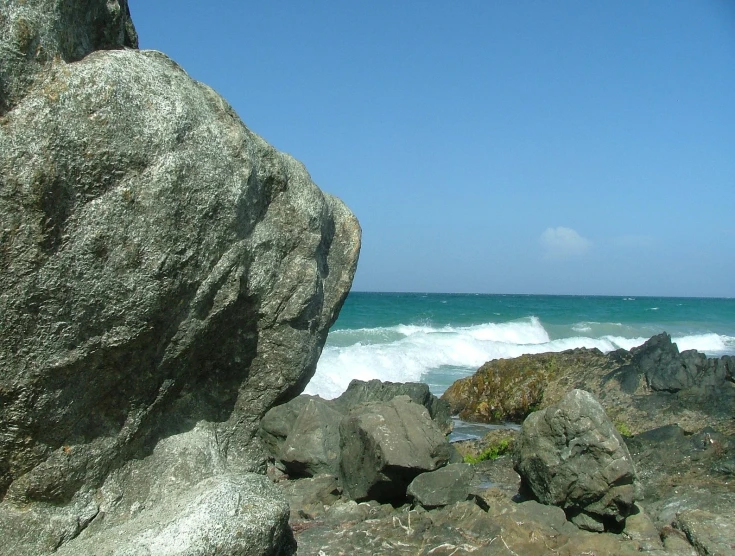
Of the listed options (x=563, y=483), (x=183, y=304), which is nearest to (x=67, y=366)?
(x=183, y=304)

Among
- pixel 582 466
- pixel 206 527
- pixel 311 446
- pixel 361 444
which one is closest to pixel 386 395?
pixel 311 446

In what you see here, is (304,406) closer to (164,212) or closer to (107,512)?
(107,512)

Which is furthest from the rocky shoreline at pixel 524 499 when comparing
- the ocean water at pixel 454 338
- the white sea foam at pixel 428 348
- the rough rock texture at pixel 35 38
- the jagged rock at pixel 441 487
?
the white sea foam at pixel 428 348

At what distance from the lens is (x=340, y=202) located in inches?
276

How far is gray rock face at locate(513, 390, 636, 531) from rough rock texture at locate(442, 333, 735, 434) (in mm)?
5764

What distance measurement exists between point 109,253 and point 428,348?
1043 inches

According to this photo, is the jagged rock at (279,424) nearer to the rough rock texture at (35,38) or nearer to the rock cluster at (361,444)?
the rock cluster at (361,444)

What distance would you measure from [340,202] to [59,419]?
10.8ft

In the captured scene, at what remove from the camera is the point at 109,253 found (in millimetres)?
4586

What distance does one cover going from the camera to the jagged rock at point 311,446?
748cm

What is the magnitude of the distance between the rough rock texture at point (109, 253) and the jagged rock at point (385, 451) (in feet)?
5.69

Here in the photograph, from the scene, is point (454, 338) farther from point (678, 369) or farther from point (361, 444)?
point (361, 444)


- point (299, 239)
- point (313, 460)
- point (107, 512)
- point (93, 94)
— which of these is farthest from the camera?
point (313, 460)

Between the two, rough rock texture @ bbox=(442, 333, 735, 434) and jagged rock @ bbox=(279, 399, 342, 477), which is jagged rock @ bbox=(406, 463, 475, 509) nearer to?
jagged rock @ bbox=(279, 399, 342, 477)
